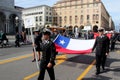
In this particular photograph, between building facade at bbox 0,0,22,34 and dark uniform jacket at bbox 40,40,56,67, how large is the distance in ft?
171

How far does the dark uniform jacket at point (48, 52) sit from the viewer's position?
23.1 ft

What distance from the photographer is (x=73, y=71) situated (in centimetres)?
1166

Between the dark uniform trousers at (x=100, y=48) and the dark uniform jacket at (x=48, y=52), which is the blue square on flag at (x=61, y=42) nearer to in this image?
the dark uniform trousers at (x=100, y=48)

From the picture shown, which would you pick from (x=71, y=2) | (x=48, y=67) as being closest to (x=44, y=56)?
(x=48, y=67)

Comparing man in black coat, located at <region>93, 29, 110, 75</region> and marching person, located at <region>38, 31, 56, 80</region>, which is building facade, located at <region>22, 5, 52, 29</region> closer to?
man in black coat, located at <region>93, 29, 110, 75</region>

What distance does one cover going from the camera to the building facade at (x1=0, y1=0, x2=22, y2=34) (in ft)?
198

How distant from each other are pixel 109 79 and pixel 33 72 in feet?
10.5

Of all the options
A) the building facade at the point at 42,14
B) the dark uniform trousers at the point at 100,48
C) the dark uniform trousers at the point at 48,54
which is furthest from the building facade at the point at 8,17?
the building facade at the point at 42,14

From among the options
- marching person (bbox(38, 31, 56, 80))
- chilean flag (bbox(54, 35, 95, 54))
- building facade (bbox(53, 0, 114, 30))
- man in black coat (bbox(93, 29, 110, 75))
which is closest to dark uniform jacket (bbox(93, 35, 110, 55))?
man in black coat (bbox(93, 29, 110, 75))

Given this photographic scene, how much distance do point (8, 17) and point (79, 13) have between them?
84.5m

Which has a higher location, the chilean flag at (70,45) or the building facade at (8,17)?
the building facade at (8,17)

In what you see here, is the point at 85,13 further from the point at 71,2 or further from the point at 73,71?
the point at 73,71

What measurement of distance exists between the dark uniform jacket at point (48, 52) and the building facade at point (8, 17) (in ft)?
171

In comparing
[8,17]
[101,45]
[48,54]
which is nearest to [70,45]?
[101,45]
